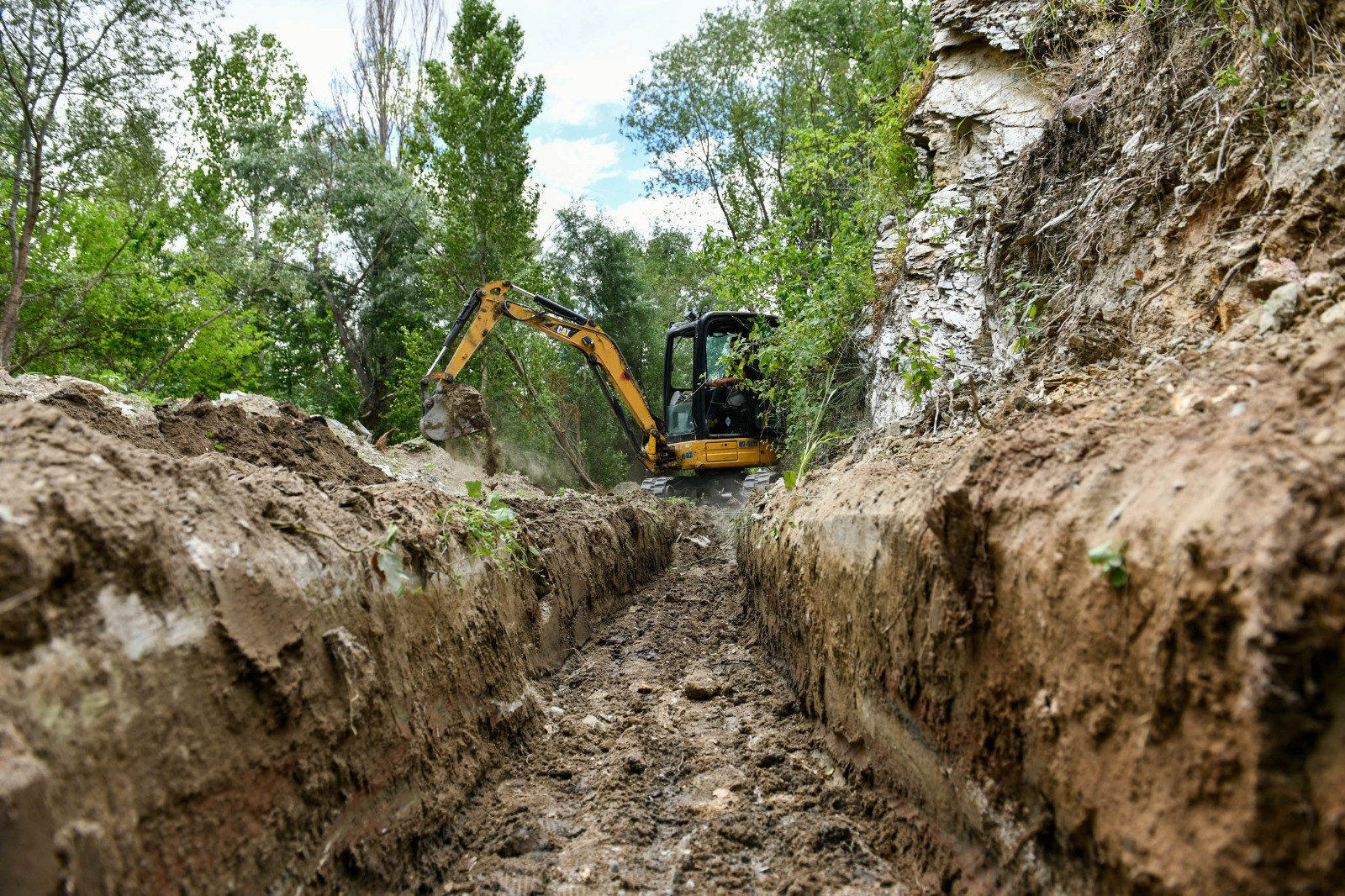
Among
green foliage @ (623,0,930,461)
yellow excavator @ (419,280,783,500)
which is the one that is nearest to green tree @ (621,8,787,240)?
green foliage @ (623,0,930,461)

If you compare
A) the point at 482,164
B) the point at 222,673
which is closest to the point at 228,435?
the point at 222,673

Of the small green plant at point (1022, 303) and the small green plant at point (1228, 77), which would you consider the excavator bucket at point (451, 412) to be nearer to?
the small green plant at point (1022, 303)

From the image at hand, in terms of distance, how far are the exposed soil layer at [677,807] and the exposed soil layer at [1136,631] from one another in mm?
301

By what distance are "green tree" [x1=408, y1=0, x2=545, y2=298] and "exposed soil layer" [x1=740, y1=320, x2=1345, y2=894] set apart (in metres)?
17.1

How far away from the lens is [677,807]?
11.7 feet

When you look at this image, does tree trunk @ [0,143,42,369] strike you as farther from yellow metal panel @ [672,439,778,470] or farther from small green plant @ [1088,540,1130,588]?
small green plant @ [1088,540,1130,588]

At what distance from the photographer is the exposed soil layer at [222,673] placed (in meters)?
1.68

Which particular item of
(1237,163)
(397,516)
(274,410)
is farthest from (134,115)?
(1237,163)

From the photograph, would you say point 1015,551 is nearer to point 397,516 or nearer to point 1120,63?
point 397,516

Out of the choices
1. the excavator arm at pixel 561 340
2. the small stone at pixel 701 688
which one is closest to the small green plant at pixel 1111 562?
the small stone at pixel 701 688

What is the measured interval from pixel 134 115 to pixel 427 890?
45.7 ft

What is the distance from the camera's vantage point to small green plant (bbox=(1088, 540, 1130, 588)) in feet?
6.01

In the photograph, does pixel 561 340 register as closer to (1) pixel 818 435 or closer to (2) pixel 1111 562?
(1) pixel 818 435

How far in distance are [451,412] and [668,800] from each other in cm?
857
